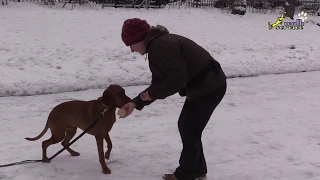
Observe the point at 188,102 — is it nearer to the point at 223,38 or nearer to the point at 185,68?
the point at 185,68

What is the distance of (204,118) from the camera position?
3336 mm

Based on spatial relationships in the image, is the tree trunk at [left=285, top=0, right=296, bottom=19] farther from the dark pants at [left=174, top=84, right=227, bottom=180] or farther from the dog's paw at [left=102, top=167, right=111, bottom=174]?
the dog's paw at [left=102, top=167, right=111, bottom=174]

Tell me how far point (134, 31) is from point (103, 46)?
24.8 ft

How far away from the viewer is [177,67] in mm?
2873

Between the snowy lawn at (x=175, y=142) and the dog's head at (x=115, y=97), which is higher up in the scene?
the dog's head at (x=115, y=97)

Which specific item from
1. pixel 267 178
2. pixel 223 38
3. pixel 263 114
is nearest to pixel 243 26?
pixel 223 38

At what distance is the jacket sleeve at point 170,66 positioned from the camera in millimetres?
2875

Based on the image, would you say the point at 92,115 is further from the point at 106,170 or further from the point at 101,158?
the point at 106,170

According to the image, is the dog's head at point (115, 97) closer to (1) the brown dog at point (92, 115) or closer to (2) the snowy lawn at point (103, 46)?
(1) the brown dog at point (92, 115)

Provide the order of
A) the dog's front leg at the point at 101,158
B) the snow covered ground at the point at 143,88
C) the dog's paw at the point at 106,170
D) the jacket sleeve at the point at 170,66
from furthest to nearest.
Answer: the snow covered ground at the point at 143,88 < the dog's paw at the point at 106,170 < the dog's front leg at the point at 101,158 < the jacket sleeve at the point at 170,66

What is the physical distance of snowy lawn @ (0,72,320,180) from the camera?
4.00 metres

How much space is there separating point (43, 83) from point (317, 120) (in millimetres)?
5302

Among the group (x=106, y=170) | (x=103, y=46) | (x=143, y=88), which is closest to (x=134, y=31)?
(x=106, y=170)

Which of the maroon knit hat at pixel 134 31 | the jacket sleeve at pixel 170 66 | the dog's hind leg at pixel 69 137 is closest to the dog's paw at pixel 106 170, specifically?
the dog's hind leg at pixel 69 137
